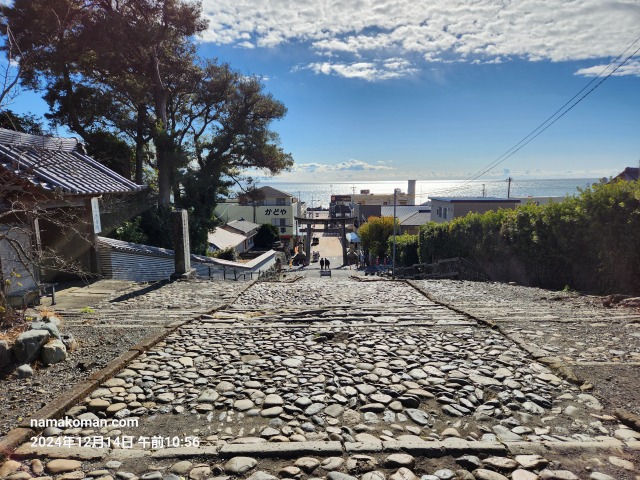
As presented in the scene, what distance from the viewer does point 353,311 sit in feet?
23.8

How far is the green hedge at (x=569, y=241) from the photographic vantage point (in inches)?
337

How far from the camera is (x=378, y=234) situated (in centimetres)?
3716

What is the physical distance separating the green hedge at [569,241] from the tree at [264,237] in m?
28.7

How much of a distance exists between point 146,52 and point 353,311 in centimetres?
1892

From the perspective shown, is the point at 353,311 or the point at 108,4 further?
the point at 108,4

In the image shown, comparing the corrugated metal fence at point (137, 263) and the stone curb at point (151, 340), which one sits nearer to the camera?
the stone curb at point (151, 340)

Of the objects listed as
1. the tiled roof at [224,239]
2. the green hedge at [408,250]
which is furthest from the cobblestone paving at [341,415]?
the tiled roof at [224,239]

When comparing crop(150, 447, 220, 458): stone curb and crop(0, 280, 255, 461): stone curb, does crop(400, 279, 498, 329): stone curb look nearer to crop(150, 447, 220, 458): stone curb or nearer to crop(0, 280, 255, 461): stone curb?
crop(150, 447, 220, 458): stone curb

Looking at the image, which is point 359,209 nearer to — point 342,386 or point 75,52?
point 75,52

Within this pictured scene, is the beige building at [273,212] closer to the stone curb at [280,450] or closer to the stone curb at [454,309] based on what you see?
the stone curb at [454,309]

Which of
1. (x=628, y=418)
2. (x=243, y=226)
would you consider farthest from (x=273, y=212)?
(x=628, y=418)

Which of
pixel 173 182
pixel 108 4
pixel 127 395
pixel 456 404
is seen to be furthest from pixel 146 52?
pixel 456 404

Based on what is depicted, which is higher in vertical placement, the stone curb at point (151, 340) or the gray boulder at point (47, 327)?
the gray boulder at point (47, 327)

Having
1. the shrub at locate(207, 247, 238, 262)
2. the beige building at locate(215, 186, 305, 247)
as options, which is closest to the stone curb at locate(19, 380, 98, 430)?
the shrub at locate(207, 247, 238, 262)
